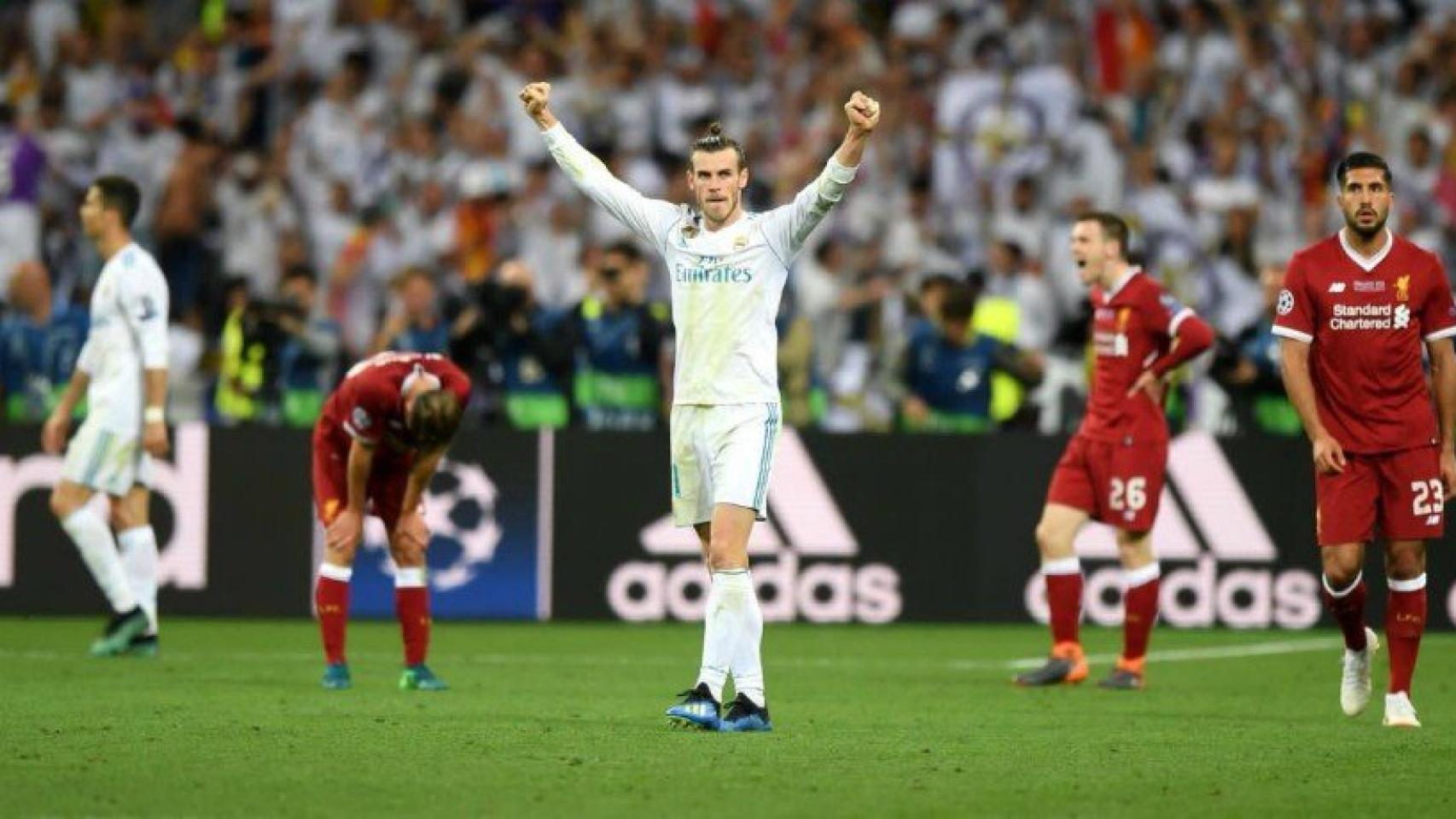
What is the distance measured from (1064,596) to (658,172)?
929 cm

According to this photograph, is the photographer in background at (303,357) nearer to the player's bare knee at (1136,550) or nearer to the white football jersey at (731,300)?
the player's bare knee at (1136,550)

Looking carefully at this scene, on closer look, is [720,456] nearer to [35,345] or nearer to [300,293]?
[300,293]

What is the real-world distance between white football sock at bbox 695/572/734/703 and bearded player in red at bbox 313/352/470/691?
80.7 inches

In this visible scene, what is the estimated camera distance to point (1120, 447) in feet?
45.3

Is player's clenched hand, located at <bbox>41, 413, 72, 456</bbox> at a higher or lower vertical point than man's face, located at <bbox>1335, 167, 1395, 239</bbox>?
lower

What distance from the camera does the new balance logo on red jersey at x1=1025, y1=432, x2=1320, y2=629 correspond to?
18.1m

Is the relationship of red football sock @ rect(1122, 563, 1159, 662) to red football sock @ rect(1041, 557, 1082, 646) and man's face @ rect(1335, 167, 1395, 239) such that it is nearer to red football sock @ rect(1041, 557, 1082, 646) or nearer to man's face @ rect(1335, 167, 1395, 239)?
red football sock @ rect(1041, 557, 1082, 646)

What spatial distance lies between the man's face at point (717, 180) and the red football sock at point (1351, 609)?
9.91 ft

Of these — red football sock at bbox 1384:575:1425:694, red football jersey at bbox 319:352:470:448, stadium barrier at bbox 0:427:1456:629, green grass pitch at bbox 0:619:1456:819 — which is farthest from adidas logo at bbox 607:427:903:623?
red football sock at bbox 1384:575:1425:694

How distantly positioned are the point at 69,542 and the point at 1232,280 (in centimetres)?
942

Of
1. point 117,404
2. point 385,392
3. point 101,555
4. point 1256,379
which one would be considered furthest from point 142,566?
point 1256,379

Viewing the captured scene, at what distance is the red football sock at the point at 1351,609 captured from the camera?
436 inches

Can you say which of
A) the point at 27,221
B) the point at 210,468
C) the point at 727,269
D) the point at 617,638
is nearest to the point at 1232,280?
the point at 617,638

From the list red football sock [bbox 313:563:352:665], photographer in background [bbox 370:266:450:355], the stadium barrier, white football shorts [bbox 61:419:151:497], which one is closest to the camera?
red football sock [bbox 313:563:352:665]
